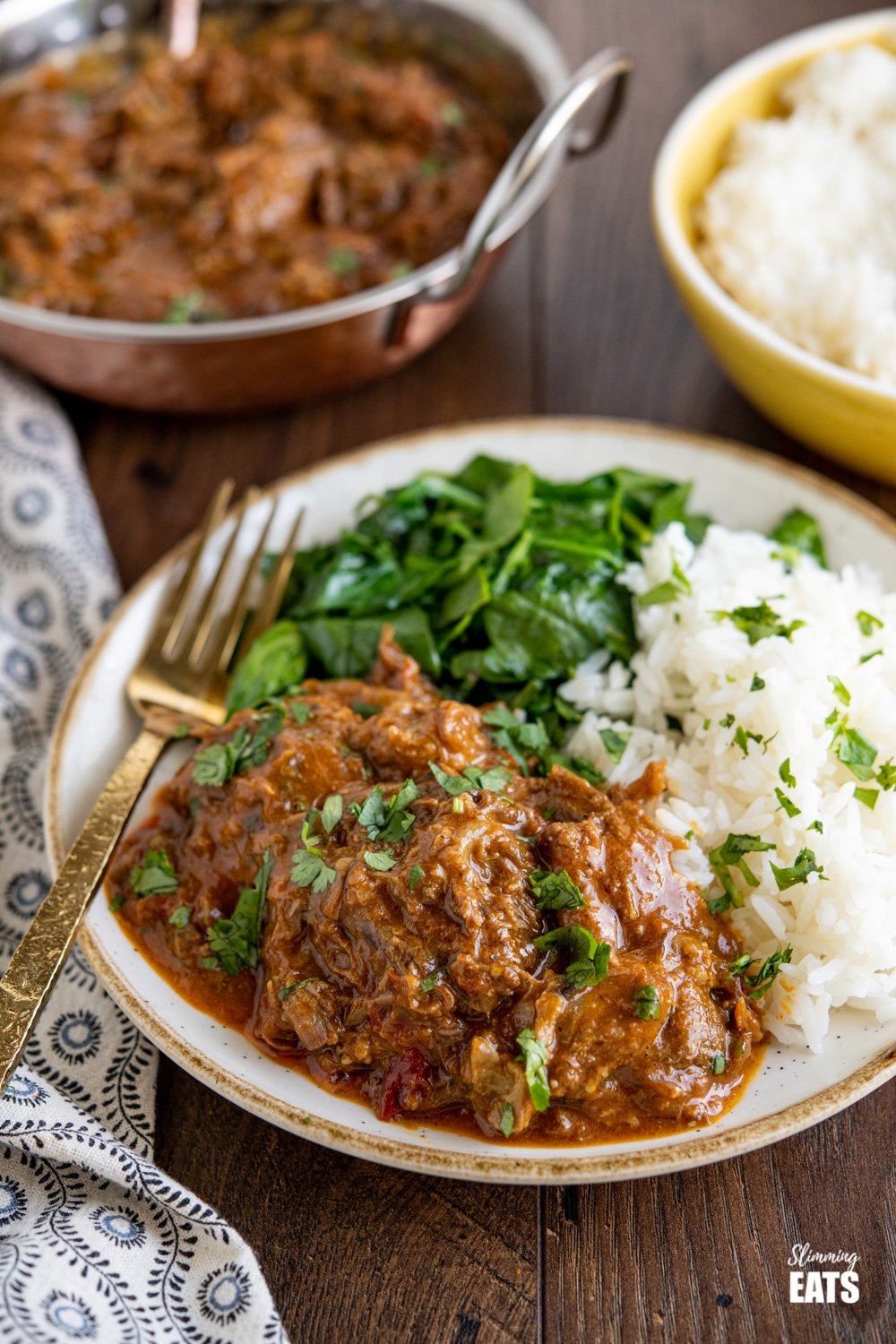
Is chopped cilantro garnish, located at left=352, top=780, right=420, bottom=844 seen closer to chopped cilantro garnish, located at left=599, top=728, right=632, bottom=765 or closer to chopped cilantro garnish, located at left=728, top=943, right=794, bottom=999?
chopped cilantro garnish, located at left=599, top=728, right=632, bottom=765

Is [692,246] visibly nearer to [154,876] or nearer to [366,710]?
[366,710]

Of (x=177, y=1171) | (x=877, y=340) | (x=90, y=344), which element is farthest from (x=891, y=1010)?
(x=90, y=344)

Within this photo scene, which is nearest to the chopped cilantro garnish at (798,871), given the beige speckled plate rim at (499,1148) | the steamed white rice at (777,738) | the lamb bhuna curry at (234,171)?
the steamed white rice at (777,738)

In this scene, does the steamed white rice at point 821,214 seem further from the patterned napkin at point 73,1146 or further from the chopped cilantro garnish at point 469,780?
the patterned napkin at point 73,1146

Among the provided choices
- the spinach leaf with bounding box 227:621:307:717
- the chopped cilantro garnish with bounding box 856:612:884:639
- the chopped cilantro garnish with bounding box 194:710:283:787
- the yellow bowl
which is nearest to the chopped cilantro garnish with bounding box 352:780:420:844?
the chopped cilantro garnish with bounding box 194:710:283:787

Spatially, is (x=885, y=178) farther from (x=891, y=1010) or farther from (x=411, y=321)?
(x=891, y=1010)

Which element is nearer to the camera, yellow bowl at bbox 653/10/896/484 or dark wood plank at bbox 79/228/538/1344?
dark wood plank at bbox 79/228/538/1344


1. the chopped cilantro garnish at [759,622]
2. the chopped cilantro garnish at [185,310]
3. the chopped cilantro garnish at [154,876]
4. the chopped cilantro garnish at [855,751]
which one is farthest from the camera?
the chopped cilantro garnish at [185,310]
